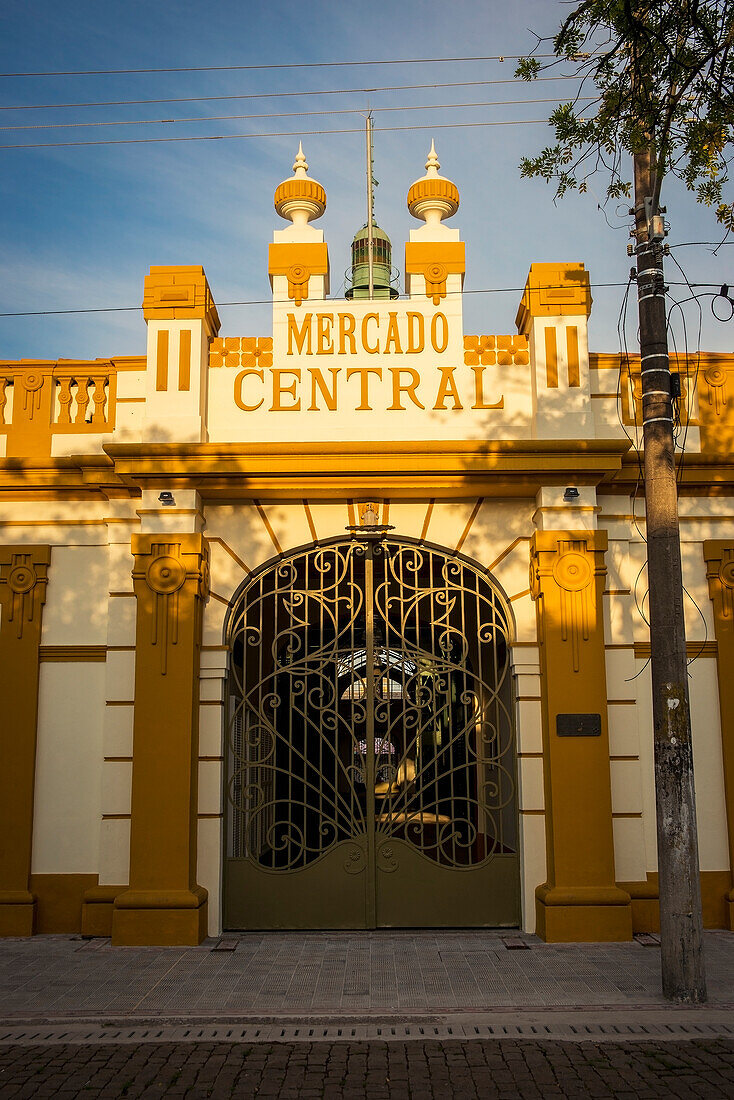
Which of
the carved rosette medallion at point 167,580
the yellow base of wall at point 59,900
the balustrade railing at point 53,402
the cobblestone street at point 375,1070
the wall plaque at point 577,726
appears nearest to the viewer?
the cobblestone street at point 375,1070

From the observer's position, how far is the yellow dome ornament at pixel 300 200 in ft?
32.0

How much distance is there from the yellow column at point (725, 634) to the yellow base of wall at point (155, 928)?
187 inches

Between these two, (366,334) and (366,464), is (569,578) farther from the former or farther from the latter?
(366,334)

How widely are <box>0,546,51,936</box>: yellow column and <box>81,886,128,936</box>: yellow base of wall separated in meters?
0.57

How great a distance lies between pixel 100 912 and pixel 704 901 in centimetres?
526

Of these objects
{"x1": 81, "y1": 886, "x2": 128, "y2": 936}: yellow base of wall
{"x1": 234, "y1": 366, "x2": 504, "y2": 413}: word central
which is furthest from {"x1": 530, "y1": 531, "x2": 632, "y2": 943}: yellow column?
{"x1": 81, "y1": 886, "x2": 128, "y2": 936}: yellow base of wall

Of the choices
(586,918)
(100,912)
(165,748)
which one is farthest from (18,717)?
(586,918)

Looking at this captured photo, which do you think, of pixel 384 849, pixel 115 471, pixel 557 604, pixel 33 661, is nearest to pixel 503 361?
pixel 557 604

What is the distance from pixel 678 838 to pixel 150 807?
4.25 metres

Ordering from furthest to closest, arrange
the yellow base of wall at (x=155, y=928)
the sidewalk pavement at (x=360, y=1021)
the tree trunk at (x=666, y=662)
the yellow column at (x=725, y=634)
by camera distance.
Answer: the yellow column at (x=725, y=634) < the yellow base of wall at (x=155, y=928) < the tree trunk at (x=666, y=662) < the sidewalk pavement at (x=360, y=1021)

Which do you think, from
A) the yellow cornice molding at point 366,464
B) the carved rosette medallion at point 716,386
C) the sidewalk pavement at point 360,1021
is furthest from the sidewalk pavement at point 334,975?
the carved rosette medallion at point 716,386

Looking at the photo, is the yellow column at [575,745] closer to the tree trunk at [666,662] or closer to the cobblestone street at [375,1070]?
the tree trunk at [666,662]

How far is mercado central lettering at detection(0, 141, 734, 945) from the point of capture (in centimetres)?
837

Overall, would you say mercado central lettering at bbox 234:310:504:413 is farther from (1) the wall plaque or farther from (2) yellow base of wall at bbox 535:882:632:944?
(2) yellow base of wall at bbox 535:882:632:944
